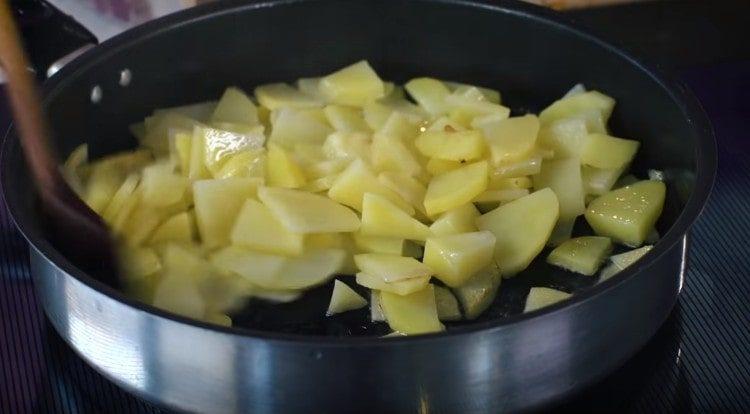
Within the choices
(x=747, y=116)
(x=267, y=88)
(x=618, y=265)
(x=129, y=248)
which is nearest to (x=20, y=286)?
(x=129, y=248)

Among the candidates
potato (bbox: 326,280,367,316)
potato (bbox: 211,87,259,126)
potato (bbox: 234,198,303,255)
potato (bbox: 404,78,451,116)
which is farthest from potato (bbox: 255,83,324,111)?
potato (bbox: 326,280,367,316)

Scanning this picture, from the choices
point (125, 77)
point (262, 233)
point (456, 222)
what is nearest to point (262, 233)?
point (262, 233)

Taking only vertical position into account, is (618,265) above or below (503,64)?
below

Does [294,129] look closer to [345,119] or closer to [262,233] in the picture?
[345,119]

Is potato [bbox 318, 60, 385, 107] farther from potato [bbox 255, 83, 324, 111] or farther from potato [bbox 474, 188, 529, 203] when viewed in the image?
potato [bbox 474, 188, 529, 203]

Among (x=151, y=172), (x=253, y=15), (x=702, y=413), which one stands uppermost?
(x=253, y=15)

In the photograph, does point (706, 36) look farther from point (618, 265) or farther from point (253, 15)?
point (253, 15)

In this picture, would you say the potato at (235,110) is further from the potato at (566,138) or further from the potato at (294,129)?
the potato at (566,138)
